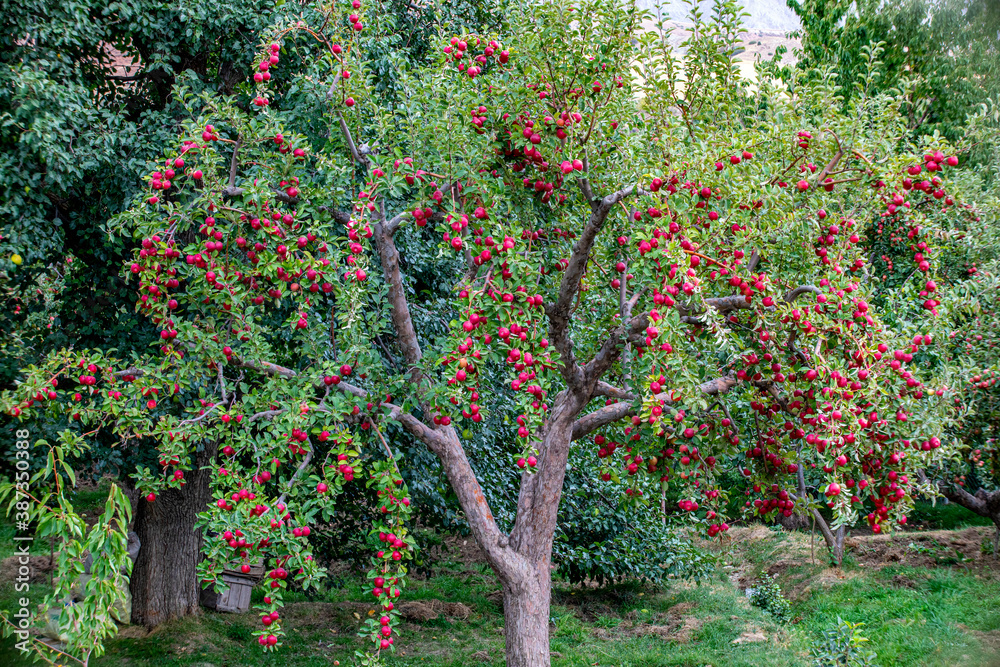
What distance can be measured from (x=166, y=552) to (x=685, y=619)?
22.9ft

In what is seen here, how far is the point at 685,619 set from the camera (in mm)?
10008

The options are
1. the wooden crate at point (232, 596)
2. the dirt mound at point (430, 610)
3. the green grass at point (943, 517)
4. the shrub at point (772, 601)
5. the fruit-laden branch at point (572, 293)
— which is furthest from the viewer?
the green grass at point (943, 517)

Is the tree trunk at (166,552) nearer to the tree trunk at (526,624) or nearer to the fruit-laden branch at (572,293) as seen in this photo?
the tree trunk at (526,624)

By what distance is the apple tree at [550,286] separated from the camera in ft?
16.0

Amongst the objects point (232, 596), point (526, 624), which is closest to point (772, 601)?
point (526, 624)

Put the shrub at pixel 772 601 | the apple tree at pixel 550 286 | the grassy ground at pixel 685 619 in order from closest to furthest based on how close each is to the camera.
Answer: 1. the apple tree at pixel 550 286
2. the grassy ground at pixel 685 619
3. the shrub at pixel 772 601

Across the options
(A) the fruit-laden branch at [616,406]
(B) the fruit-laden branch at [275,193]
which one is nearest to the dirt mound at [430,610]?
(A) the fruit-laden branch at [616,406]

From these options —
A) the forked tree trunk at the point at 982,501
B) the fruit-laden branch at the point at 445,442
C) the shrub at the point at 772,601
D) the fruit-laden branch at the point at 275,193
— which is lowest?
the shrub at the point at 772,601

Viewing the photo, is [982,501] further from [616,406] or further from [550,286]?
[550,286]

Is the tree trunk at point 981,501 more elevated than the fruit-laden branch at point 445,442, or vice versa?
the fruit-laden branch at point 445,442

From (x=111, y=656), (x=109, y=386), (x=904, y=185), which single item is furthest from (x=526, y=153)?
(x=111, y=656)

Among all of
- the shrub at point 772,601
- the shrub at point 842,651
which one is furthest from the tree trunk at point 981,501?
the shrub at point 842,651

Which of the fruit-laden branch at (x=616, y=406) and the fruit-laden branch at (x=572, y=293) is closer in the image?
the fruit-laden branch at (x=572, y=293)

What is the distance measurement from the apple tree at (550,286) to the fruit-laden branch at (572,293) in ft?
0.07
